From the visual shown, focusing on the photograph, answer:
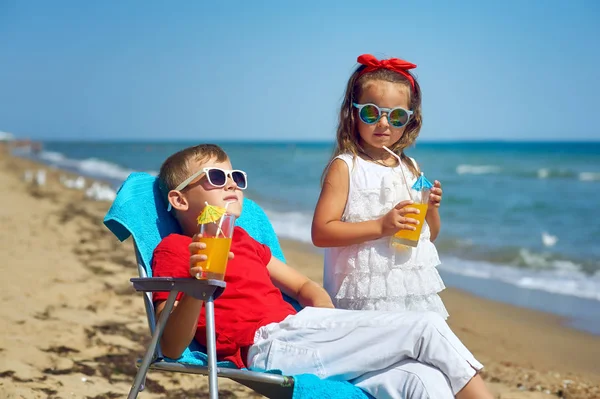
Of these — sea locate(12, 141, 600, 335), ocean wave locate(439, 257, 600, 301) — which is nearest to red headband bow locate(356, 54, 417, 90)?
sea locate(12, 141, 600, 335)

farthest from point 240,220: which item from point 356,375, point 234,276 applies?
point 356,375

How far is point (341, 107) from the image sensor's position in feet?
10.5

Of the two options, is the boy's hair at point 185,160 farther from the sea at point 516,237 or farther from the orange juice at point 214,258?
the sea at point 516,237

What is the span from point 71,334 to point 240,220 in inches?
75.3

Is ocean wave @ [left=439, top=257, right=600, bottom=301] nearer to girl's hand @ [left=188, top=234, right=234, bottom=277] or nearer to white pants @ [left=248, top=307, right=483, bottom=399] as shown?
white pants @ [left=248, top=307, right=483, bottom=399]

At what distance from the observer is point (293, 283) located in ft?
10.3

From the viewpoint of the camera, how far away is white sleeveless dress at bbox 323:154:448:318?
292cm

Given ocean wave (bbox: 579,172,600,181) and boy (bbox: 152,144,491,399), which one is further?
ocean wave (bbox: 579,172,600,181)

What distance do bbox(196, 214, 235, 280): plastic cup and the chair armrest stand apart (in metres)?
0.03

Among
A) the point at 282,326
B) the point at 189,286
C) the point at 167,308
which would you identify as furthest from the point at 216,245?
the point at 282,326

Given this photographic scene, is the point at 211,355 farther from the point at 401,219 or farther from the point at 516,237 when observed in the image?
the point at 516,237

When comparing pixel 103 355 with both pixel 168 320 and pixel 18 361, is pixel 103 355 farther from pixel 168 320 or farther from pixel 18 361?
pixel 168 320

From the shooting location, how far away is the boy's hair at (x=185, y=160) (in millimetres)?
2906

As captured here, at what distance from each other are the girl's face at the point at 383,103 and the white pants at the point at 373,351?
854 mm
